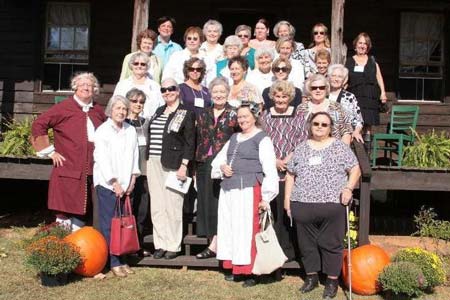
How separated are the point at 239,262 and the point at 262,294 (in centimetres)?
33

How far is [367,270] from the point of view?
17.6 ft

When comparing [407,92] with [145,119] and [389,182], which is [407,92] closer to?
[389,182]

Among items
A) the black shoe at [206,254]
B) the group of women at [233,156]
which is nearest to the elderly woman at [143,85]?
the group of women at [233,156]

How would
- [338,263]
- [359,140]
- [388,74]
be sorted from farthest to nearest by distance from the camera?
[388,74]
[359,140]
[338,263]

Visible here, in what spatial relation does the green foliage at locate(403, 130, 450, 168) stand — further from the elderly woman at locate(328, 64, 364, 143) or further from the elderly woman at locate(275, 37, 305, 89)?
the elderly woman at locate(275, 37, 305, 89)

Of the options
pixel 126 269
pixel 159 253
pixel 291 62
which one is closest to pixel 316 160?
pixel 291 62

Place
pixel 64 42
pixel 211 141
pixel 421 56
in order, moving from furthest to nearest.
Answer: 1. pixel 64 42
2. pixel 421 56
3. pixel 211 141

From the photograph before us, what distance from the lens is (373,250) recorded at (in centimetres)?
550

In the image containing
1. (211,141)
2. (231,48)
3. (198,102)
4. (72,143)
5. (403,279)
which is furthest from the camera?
(231,48)

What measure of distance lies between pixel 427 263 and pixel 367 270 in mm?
519

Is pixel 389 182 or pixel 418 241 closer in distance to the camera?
pixel 389 182

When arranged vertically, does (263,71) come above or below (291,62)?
below

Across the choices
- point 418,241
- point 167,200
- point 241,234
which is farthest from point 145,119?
point 418,241

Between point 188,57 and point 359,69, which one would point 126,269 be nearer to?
point 188,57
